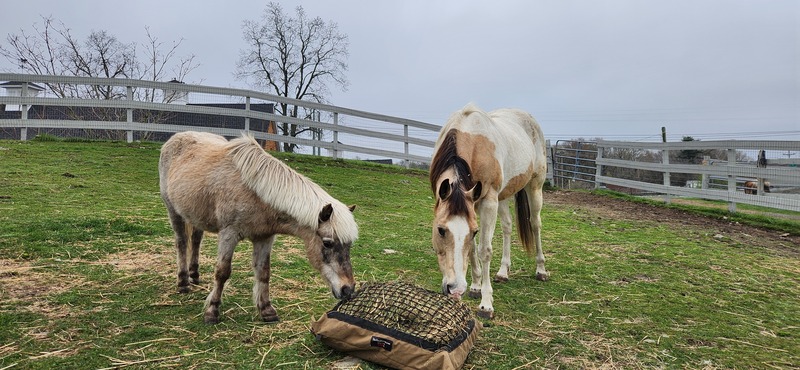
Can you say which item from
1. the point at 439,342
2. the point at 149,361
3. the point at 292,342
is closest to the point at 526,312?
the point at 439,342

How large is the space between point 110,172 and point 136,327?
728cm

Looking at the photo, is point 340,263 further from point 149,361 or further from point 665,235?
point 665,235

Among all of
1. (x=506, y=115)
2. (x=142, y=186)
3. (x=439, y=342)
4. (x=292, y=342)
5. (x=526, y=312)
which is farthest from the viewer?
(x=142, y=186)

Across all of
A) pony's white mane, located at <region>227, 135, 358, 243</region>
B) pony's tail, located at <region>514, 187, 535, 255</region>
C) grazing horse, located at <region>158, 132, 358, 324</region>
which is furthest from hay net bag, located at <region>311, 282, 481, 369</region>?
pony's tail, located at <region>514, 187, 535, 255</region>

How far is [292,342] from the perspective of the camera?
2713 millimetres

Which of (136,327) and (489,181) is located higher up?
(489,181)

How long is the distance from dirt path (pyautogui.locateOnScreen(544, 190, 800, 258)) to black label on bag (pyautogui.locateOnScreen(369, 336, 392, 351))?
6827 mm

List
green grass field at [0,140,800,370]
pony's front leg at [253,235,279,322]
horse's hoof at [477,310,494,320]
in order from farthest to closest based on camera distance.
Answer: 1. horse's hoof at [477,310,494,320]
2. pony's front leg at [253,235,279,322]
3. green grass field at [0,140,800,370]

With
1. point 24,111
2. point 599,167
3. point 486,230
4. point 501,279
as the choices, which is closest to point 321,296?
point 486,230

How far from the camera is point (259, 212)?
2.99 meters

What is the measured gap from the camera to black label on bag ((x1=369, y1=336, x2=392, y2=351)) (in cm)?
232

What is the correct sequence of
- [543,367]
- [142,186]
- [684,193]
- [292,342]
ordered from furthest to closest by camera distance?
[684,193], [142,186], [292,342], [543,367]

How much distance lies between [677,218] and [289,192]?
31.1 ft

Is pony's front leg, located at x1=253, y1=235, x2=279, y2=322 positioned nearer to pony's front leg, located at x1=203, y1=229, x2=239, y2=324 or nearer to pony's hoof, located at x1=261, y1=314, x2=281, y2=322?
pony's hoof, located at x1=261, y1=314, x2=281, y2=322
